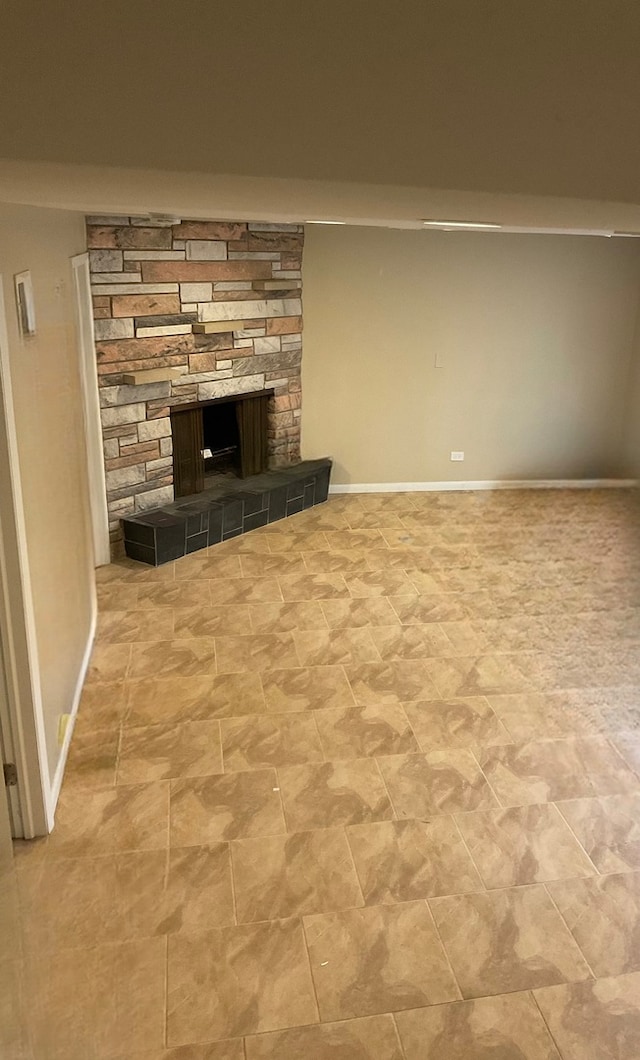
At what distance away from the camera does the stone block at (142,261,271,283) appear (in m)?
5.09

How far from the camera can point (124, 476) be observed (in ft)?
17.1

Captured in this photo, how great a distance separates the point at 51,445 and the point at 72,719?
49.6 inches

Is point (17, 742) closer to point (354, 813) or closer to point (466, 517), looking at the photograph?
point (354, 813)

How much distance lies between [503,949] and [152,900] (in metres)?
1.17

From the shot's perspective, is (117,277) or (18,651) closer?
(18,651)

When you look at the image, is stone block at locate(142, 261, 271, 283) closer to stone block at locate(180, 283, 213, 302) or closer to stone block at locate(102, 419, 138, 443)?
stone block at locate(180, 283, 213, 302)

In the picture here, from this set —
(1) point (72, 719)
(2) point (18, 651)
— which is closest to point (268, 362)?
(1) point (72, 719)

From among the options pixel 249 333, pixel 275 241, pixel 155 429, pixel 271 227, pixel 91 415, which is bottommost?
pixel 155 429

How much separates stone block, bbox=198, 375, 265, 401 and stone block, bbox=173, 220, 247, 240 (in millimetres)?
1020

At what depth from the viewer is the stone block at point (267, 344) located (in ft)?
19.5

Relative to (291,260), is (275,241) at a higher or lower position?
higher

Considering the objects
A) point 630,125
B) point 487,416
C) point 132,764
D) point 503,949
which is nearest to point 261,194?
point 630,125

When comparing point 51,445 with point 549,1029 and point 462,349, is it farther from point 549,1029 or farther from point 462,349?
point 462,349

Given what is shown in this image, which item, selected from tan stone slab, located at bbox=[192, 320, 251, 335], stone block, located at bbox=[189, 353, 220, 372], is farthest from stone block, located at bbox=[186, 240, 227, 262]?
stone block, located at bbox=[189, 353, 220, 372]
